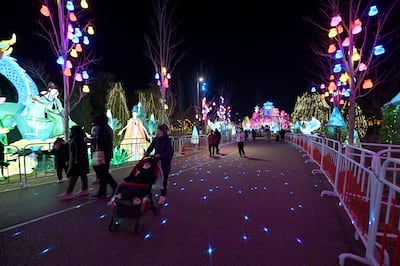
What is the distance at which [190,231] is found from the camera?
4.47m

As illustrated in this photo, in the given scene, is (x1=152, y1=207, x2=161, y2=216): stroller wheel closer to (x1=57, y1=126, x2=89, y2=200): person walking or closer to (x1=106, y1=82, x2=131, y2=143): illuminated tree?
(x1=57, y1=126, x2=89, y2=200): person walking

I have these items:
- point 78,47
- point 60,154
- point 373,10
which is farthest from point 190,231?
point 373,10

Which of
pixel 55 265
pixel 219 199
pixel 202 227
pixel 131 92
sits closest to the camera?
pixel 55 265

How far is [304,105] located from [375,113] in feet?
44.1

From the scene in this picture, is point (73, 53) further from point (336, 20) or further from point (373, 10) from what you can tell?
point (373, 10)

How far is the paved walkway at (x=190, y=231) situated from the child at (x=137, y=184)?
550mm

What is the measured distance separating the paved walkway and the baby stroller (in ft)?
0.68

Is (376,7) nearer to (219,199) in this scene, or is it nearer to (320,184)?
(320,184)

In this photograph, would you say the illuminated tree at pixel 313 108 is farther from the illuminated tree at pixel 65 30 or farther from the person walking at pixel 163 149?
the person walking at pixel 163 149

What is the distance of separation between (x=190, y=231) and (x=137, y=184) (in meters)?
1.19

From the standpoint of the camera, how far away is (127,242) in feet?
13.3

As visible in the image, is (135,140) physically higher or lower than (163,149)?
lower

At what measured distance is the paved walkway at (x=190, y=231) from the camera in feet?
11.8

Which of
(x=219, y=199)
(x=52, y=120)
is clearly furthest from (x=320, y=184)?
(x=52, y=120)
